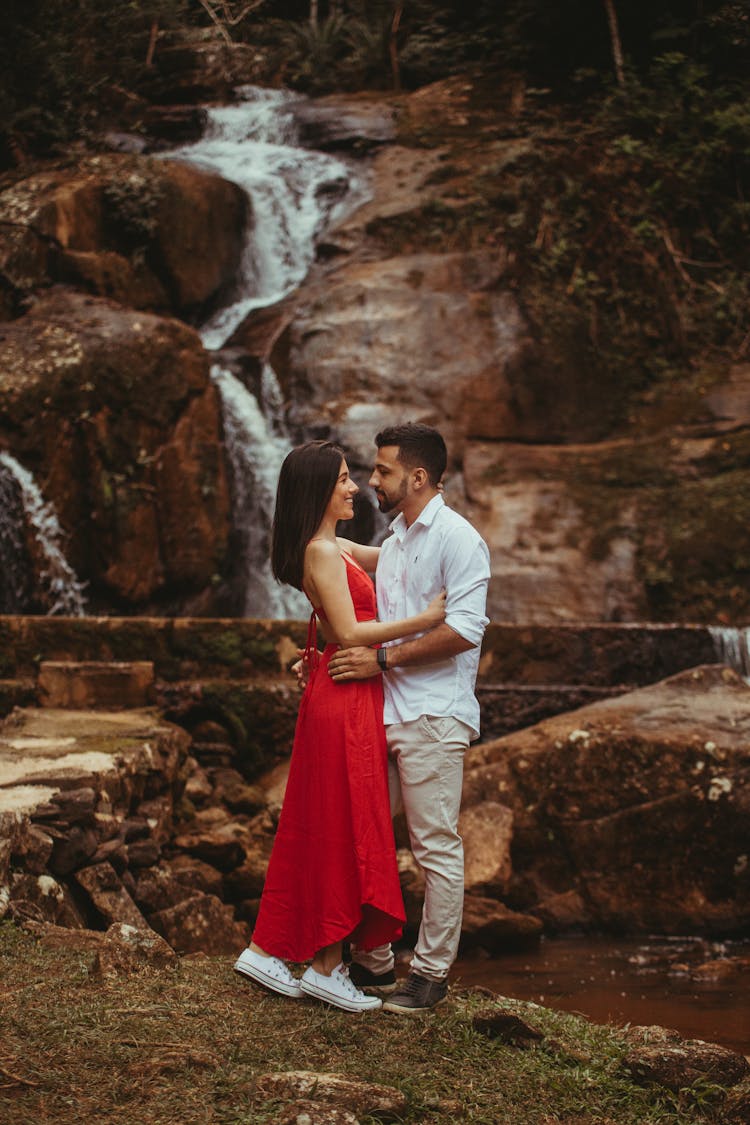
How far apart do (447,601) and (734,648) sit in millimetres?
6134

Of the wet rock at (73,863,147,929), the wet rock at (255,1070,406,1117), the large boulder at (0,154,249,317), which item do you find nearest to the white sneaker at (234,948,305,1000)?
the wet rock at (255,1070,406,1117)

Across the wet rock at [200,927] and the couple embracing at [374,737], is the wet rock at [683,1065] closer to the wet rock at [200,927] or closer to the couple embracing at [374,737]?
the couple embracing at [374,737]

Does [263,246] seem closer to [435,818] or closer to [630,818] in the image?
[630,818]

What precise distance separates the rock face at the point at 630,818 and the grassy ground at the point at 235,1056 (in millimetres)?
2703

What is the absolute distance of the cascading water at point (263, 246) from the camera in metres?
11.9

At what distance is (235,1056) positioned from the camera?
9.51 feet

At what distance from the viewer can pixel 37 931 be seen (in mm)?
3809

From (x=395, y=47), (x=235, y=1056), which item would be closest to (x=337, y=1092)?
(x=235, y=1056)

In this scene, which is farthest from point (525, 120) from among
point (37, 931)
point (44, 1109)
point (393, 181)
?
point (44, 1109)

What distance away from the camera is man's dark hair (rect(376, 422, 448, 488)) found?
3.61 m

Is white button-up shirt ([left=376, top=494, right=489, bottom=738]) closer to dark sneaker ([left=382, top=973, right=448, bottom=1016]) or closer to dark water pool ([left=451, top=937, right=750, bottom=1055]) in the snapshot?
dark sneaker ([left=382, top=973, right=448, bottom=1016])

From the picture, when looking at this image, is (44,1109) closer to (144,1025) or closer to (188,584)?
(144,1025)

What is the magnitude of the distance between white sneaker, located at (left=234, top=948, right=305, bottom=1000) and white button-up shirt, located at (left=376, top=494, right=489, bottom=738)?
86 centimetres

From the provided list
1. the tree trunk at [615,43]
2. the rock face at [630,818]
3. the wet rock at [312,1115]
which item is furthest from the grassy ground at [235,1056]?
the tree trunk at [615,43]
